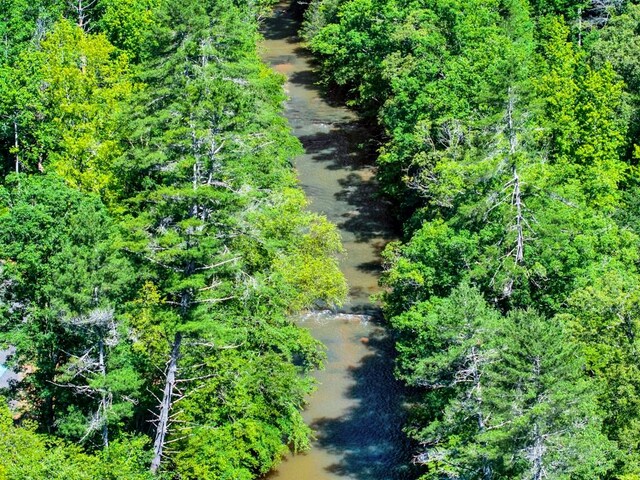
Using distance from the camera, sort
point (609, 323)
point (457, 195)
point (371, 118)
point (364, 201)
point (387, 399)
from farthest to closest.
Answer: point (371, 118) < point (364, 201) < point (387, 399) < point (457, 195) < point (609, 323)

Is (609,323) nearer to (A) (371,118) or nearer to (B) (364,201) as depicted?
(B) (364,201)

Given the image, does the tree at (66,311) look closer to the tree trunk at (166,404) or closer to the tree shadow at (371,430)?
the tree trunk at (166,404)

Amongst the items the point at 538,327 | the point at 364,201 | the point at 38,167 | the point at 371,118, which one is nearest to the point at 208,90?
the point at 538,327

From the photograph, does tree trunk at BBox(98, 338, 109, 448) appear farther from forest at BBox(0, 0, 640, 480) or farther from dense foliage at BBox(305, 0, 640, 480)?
dense foliage at BBox(305, 0, 640, 480)

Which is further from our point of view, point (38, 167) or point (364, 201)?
point (364, 201)

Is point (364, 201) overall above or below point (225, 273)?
below

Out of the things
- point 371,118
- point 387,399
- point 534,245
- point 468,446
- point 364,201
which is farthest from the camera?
point 371,118

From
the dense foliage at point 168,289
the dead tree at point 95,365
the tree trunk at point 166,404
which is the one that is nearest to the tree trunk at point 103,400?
the dead tree at point 95,365

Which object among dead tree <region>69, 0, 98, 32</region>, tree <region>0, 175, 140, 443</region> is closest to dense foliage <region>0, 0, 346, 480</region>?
tree <region>0, 175, 140, 443</region>
